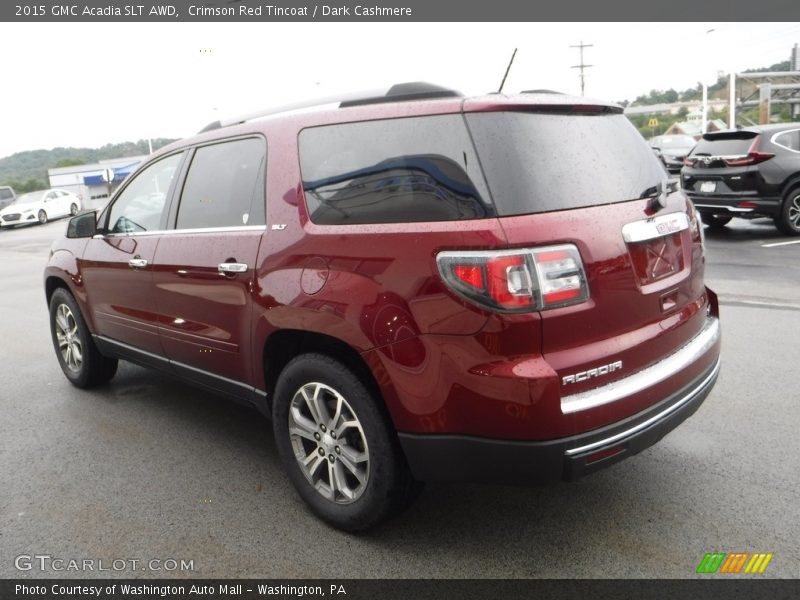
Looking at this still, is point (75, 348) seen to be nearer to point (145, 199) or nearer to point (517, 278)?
point (145, 199)

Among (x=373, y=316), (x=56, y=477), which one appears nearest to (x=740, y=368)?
(x=373, y=316)

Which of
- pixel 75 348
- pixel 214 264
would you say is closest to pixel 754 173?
pixel 214 264

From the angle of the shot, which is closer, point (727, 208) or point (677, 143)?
point (727, 208)

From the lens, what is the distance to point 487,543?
2.72 m

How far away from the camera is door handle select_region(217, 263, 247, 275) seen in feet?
10.2

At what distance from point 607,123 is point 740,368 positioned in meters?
2.69

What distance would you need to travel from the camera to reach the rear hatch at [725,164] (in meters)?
9.91

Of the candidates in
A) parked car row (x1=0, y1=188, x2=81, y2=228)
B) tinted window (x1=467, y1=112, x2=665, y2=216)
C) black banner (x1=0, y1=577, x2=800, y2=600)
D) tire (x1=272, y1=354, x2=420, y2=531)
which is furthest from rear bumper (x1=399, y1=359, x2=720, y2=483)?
parked car row (x1=0, y1=188, x2=81, y2=228)

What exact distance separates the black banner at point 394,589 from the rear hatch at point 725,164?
894 cm

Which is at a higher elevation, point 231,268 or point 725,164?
point 231,268

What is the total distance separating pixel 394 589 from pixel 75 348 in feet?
11.8

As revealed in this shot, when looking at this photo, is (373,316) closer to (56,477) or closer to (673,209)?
(673,209)

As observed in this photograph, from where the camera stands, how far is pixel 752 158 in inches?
389

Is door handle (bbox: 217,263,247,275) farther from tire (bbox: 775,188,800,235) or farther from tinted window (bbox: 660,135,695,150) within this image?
tinted window (bbox: 660,135,695,150)
